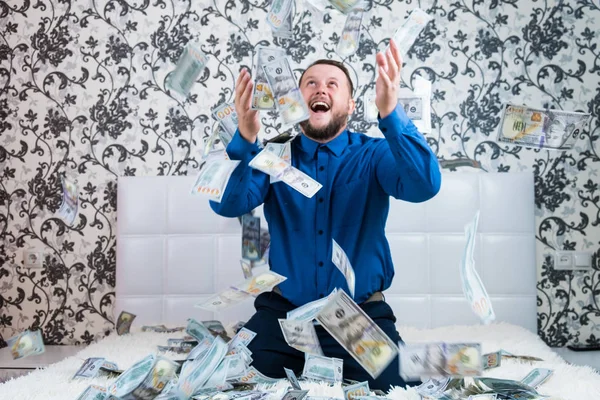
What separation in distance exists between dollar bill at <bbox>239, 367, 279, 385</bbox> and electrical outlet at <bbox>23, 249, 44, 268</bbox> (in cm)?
163

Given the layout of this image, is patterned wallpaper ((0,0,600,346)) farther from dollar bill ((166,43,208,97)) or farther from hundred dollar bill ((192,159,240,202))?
hundred dollar bill ((192,159,240,202))

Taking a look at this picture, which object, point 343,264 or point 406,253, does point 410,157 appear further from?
point 406,253

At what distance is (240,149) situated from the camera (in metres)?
1.92

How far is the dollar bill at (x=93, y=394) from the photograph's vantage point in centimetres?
153

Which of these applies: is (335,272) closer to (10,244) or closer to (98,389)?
(98,389)

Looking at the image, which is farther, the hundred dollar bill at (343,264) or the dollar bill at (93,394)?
the hundred dollar bill at (343,264)

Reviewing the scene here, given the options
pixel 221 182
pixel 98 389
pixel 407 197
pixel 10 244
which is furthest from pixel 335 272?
pixel 10 244

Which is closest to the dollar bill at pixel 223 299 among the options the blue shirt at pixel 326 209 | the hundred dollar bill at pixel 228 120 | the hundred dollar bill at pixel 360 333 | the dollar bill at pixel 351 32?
the blue shirt at pixel 326 209

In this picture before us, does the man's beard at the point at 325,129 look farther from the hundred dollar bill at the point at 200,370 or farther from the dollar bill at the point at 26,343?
the dollar bill at the point at 26,343

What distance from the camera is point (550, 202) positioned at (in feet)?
9.23

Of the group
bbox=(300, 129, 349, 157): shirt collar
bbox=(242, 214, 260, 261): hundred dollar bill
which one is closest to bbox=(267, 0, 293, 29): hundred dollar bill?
bbox=(300, 129, 349, 157): shirt collar

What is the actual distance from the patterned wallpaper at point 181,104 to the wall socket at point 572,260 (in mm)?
39

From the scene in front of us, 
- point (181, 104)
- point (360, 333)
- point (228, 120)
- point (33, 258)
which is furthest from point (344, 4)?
point (33, 258)

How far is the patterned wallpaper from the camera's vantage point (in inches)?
111
